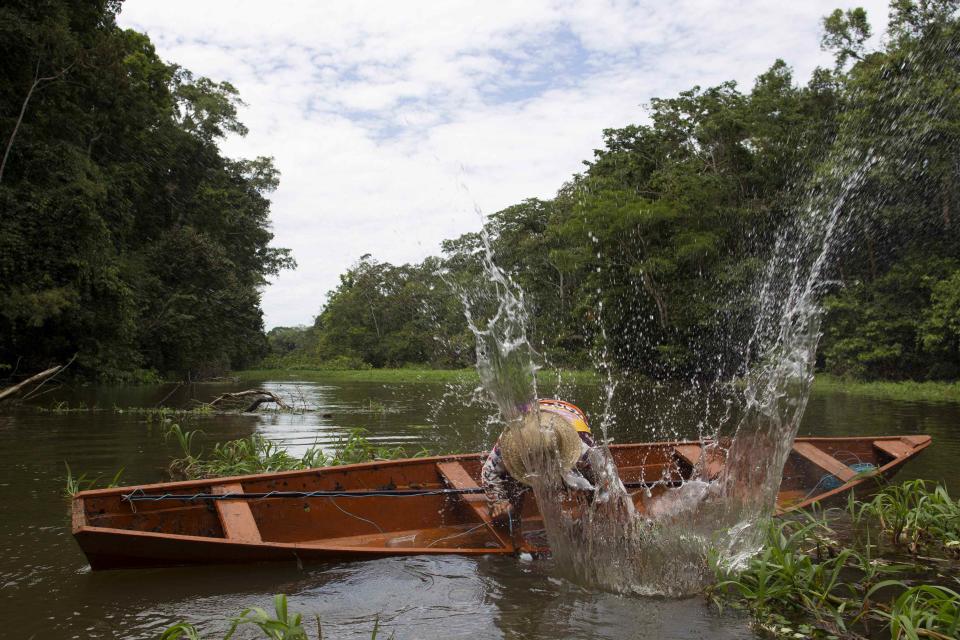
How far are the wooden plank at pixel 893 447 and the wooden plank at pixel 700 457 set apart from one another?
1.76 meters

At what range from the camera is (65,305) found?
64.5 ft

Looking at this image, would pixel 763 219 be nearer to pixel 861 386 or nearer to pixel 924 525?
pixel 861 386

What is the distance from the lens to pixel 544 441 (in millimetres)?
5227

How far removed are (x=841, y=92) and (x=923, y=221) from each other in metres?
6.14

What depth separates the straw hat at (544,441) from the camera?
17.2 ft

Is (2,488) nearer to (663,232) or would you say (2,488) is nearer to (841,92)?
(663,232)

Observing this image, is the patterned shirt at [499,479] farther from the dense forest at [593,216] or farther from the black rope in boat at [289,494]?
the dense forest at [593,216]

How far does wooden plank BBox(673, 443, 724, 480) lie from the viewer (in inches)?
292

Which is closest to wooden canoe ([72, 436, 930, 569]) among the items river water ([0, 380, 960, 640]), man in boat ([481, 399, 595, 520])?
river water ([0, 380, 960, 640])

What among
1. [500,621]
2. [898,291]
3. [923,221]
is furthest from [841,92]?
[500,621]

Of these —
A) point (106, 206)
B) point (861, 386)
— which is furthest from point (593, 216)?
point (106, 206)

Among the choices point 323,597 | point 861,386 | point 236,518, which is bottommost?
point 861,386

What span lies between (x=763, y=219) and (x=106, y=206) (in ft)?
80.4

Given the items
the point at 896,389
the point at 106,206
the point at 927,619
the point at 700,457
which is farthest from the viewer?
the point at 896,389
